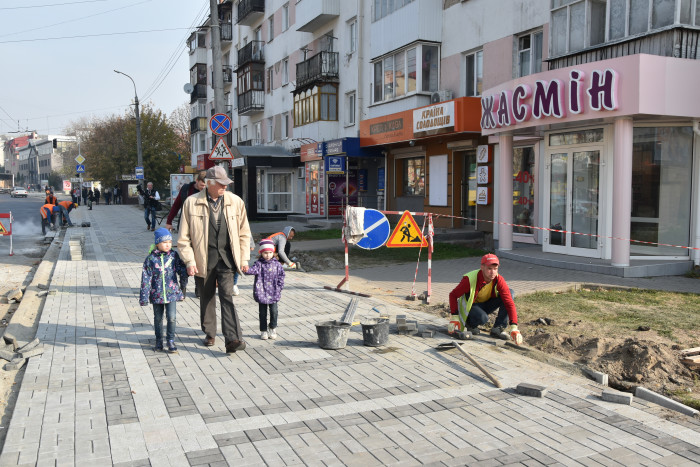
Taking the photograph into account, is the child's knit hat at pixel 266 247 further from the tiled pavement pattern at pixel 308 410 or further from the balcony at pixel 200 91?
the balcony at pixel 200 91

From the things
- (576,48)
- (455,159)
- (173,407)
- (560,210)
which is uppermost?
(576,48)

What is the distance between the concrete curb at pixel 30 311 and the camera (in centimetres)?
746

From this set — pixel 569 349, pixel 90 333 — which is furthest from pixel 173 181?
pixel 569 349

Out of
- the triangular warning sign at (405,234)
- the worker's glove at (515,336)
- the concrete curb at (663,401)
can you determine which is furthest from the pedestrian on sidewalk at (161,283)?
the concrete curb at (663,401)

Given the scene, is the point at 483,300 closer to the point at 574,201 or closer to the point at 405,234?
the point at 405,234

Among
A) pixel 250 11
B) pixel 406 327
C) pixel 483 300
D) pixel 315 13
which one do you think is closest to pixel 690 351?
pixel 483 300

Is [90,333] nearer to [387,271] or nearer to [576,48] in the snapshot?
[387,271]

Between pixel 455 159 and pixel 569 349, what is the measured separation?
12.8 m

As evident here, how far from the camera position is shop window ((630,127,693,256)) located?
1167 centimetres

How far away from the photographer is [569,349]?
21.1 feet

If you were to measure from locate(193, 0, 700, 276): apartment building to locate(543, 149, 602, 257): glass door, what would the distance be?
3 cm

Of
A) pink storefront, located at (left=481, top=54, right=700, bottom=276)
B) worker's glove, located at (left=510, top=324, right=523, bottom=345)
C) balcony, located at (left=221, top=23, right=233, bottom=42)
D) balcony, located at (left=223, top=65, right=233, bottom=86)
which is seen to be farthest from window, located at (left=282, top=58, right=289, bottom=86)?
worker's glove, located at (left=510, top=324, right=523, bottom=345)

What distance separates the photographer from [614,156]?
36.1 feet

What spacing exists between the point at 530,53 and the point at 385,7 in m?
7.08
